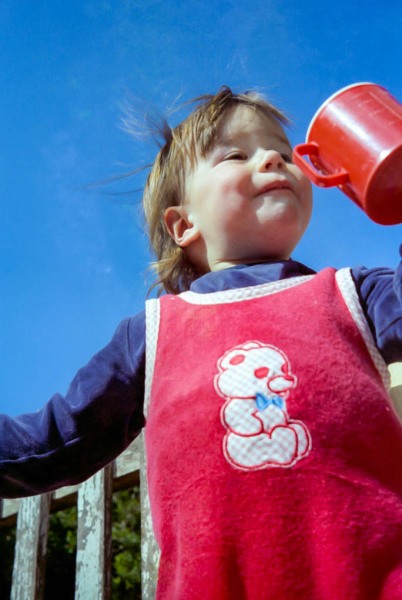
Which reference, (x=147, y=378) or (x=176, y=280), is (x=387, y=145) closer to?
(x=147, y=378)

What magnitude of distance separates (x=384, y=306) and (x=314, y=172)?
240 millimetres

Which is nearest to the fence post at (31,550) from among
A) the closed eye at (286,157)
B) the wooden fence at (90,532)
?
the wooden fence at (90,532)

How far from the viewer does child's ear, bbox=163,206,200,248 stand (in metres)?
1.58

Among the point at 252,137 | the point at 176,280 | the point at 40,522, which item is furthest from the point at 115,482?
the point at 252,137

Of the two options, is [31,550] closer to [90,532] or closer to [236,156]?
[90,532]

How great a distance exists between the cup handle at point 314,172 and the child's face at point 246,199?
0.20 metres

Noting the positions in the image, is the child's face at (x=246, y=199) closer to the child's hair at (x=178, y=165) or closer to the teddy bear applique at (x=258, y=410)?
the child's hair at (x=178, y=165)

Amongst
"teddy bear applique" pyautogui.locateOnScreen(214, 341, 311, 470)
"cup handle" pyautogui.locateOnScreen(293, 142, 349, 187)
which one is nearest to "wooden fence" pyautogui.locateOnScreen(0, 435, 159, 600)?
"teddy bear applique" pyautogui.locateOnScreen(214, 341, 311, 470)

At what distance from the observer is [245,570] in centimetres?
97

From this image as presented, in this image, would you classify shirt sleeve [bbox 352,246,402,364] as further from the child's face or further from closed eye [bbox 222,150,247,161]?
closed eye [bbox 222,150,247,161]

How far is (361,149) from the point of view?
106cm

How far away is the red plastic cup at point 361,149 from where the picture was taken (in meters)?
1.03

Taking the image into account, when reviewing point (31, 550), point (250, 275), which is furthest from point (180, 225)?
point (31, 550)

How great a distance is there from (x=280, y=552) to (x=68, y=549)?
403cm
